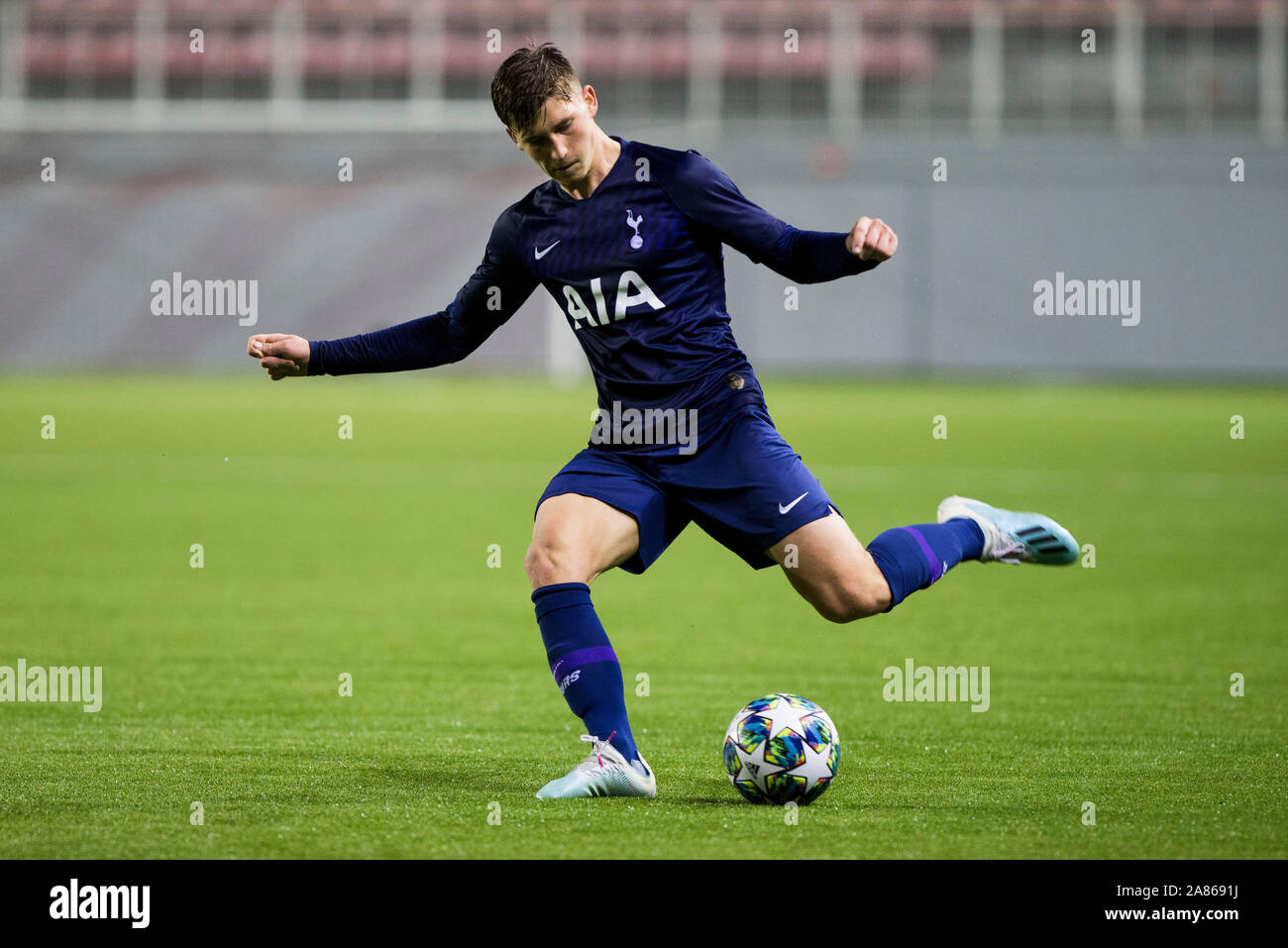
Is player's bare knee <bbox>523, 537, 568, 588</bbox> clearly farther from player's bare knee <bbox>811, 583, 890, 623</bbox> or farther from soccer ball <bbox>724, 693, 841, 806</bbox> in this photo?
player's bare knee <bbox>811, 583, 890, 623</bbox>

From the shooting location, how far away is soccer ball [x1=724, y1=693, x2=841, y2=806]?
488cm

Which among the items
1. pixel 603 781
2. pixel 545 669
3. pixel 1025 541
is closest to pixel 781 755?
pixel 603 781

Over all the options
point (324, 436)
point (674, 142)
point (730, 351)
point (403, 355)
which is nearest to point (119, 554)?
point (403, 355)

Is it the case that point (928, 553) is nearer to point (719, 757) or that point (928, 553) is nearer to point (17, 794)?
point (719, 757)

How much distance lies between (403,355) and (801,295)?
87.1ft

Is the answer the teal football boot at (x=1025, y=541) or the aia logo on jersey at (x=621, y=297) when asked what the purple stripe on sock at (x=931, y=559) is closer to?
the teal football boot at (x=1025, y=541)

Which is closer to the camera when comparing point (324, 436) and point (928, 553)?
point (928, 553)

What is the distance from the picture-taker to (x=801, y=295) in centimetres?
3172

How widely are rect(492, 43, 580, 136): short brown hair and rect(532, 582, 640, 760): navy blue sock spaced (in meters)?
1.35

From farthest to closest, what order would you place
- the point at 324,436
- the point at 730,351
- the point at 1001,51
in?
the point at 1001,51 < the point at 324,436 < the point at 730,351

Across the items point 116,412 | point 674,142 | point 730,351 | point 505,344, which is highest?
point 674,142

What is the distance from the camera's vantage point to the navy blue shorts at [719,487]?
514 cm

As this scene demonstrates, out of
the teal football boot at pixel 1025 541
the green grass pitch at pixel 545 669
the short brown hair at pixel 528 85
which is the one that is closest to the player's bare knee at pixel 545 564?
the green grass pitch at pixel 545 669

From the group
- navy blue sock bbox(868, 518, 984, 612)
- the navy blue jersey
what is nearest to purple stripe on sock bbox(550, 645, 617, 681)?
the navy blue jersey
